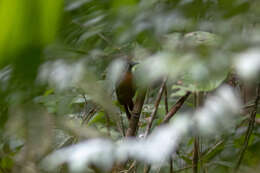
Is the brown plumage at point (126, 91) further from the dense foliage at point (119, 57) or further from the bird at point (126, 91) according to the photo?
the dense foliage at point (119, 57)

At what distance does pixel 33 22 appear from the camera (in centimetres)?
40

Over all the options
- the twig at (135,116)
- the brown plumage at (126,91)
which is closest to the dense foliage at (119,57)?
the twig at (135,116)

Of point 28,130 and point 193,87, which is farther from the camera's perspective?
point 193,87

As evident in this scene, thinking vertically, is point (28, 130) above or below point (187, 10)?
below

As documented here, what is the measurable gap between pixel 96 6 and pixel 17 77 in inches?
7.5

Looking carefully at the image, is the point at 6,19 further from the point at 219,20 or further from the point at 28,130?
the point at 219,20

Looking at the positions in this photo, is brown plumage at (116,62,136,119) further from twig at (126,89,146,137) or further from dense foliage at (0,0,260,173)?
dense foliage at (0,0,260,173)

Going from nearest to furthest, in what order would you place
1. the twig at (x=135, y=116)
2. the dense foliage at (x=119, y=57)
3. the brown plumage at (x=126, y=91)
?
the dense foliage at (x=119, y=57) < the twig at (x=135, y=116) < the brown plumage at (x=126, y=91)

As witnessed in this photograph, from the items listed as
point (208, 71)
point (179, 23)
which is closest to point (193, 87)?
point (179, 23)

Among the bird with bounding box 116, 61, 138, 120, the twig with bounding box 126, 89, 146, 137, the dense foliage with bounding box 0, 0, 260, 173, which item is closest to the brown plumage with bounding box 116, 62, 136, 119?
the bird with bounding box 116, 61, 138, 120

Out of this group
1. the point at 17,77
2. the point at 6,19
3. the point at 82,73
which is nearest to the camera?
the point at 6,19

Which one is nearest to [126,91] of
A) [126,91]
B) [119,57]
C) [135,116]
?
[126,91]

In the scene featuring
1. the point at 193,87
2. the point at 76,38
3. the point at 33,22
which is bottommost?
the point at 193,87

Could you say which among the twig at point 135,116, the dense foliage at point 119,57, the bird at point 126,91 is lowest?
the bird at point 126,91
